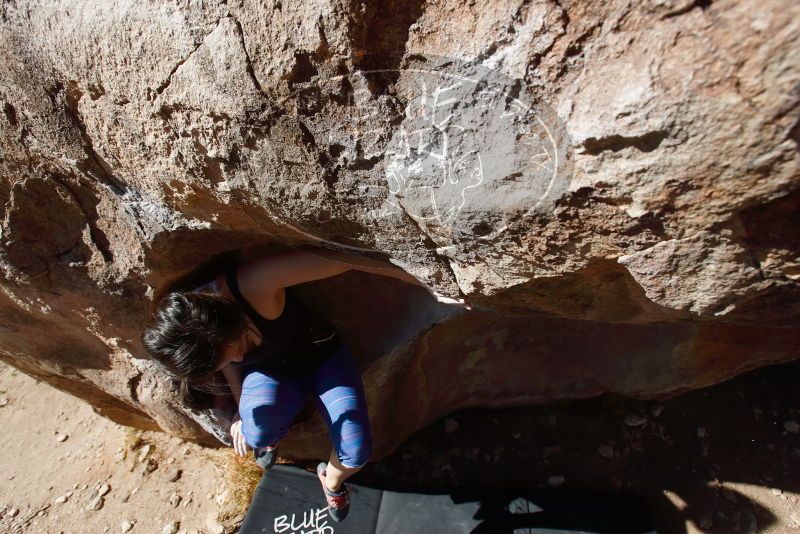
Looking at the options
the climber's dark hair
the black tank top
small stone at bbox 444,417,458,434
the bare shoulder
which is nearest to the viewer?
the climber's dark hair

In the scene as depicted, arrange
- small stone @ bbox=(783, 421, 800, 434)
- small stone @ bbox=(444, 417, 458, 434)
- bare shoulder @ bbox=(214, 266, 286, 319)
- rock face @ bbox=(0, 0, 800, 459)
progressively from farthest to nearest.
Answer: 1. small stone @ bbox=(444, 417, 458, 434)
2. small stone @ bbox=(783, 421, 800, 434)
3. bare shoulder @ bbox=(214, 266, 286, 319)
4. rock face @ bbox=(0, 0, 800, 459)

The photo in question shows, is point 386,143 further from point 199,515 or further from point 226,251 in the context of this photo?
point 199,515

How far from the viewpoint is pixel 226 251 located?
4.79 ft

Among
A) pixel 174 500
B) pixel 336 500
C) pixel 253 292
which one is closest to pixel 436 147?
pixel 253 292

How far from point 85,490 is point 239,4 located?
2406mm

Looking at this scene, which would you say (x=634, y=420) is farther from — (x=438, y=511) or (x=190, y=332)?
(x=190, y=332)

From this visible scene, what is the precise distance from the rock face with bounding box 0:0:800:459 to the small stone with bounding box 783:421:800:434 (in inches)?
22.7

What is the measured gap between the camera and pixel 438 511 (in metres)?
1.91

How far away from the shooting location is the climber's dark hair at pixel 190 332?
1.31 m

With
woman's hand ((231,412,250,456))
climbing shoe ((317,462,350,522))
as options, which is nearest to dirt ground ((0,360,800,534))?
climbing shoe ((317,462,350,522))

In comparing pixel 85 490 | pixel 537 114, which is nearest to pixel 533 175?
pixel 537 114

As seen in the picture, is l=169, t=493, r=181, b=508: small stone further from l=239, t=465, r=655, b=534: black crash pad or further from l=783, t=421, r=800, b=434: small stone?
l=783, t=421, r=800, b=434: small stone

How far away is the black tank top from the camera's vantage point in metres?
1.58

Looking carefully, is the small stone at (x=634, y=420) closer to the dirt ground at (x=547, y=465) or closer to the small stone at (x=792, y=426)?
the dirt ground at (x=547, y=465)
